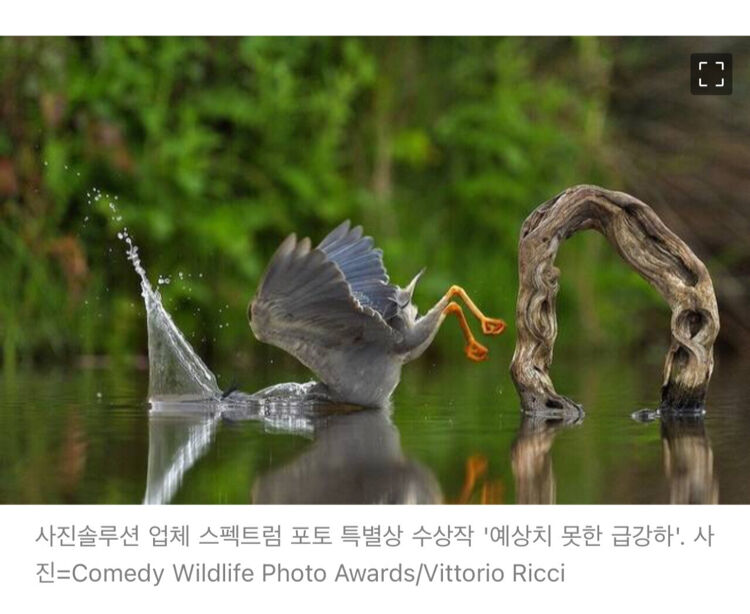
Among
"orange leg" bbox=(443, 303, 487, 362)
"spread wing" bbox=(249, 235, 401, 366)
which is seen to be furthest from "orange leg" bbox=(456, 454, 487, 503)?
"orange leg" bbox=(443, 303, 487, 362)

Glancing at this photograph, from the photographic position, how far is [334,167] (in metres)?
10.5

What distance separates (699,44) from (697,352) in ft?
20.7

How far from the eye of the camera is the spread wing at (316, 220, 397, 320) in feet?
18.8

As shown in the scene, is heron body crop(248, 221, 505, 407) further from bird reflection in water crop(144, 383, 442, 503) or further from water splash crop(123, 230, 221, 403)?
water splash crop(123, 230, 221, 403)

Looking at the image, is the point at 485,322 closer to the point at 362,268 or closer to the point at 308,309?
the point at 362,268

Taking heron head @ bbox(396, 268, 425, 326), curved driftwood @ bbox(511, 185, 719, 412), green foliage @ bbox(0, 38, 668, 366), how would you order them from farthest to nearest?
green foliage @ bbox(0, 38, 668, 366), heron head @ bbox(396, 268, 425, 326), curved driftwood @ bbox(511, 185, 719, 412)

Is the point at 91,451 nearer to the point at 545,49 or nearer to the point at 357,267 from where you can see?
the point at 357,267

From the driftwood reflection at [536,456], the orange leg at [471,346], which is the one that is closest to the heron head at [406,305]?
the orange leg at [471,346]

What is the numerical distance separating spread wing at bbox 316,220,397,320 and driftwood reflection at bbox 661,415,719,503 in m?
1.27

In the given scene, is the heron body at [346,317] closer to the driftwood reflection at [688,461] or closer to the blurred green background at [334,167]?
the driftwood reflection at [688,461]

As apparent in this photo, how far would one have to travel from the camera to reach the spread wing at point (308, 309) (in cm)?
523

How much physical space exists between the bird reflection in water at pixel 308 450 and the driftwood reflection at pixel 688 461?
0.74 m

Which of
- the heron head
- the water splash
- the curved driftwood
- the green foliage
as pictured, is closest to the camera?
the curved driftwood

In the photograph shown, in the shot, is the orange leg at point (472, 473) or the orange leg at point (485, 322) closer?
the orange leg at point (472, 473)
